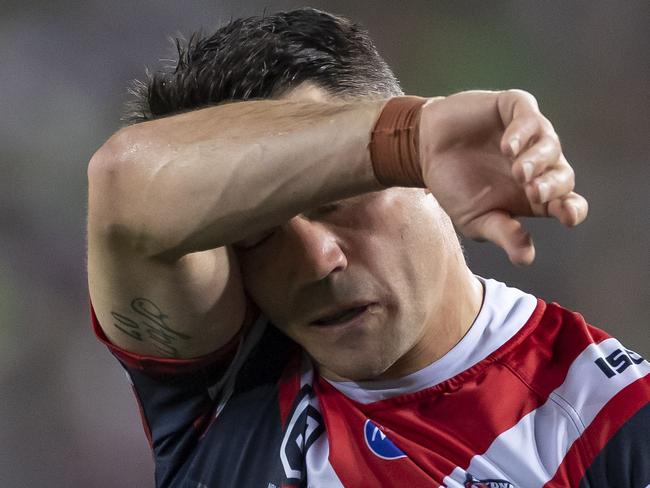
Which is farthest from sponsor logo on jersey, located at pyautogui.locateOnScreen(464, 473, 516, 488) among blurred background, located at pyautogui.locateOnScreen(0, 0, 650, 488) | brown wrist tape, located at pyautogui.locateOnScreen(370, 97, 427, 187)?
blurred background, located at pyautogui.locateOnScreen(0, 0, 650, 488)

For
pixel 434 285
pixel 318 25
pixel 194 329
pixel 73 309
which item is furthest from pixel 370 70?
pixel 73 309

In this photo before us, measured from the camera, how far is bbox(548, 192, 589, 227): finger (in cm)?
71

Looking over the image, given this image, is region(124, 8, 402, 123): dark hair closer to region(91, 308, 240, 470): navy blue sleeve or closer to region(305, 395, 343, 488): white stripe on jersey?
region(91, 308, 240, 470): navy blue sleeve

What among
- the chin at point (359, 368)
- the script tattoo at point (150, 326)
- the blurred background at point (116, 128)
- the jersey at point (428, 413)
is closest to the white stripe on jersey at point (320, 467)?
Answer: the jersey at point (428, 413)

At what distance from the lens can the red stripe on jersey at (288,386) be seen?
1347mm

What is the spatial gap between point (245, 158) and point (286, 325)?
32cm

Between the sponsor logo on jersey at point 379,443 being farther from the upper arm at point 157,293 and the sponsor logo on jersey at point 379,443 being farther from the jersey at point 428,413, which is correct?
the upper arm at point 157,293

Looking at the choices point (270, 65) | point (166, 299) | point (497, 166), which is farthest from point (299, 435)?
point (497, 166)

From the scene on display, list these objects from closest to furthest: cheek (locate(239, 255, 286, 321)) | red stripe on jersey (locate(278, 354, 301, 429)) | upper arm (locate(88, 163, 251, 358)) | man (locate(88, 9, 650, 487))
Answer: man (locate(88, 9, 650, 487)) → upper arm (locate(88, 163, 251, 358)) → cheek (locate(239, 255, 286, 321)) → red stripe on jersey (locate(278, 354, 301, 429))

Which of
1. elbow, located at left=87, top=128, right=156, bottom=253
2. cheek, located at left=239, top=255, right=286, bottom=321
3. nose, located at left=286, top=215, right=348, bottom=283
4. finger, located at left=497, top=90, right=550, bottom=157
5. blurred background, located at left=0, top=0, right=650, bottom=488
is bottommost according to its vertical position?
blurred background, located at left=0, top=0, right=650, bottom=488

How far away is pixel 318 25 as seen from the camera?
138 centimetres

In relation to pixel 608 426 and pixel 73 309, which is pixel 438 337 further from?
pixel 73 309

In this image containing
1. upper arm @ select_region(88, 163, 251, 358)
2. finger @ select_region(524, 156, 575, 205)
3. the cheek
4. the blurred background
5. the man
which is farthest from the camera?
the blurred background

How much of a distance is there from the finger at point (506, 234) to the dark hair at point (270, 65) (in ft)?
1.77
